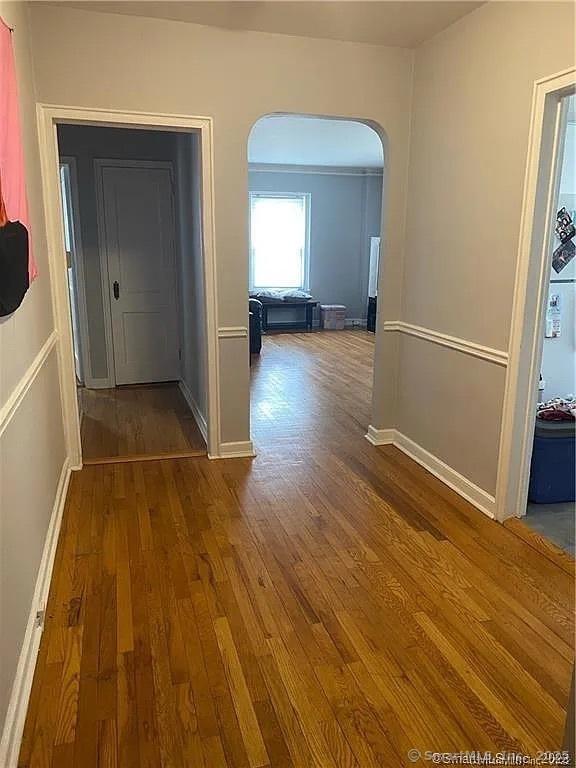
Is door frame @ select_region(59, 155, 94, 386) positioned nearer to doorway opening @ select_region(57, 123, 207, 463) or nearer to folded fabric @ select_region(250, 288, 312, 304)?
doorway opening @ select_region(57, 123, 207, 463)

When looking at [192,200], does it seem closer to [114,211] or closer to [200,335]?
[200,335]

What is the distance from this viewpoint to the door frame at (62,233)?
10.2ft

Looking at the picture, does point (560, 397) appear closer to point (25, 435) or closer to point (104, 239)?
point (25, 435)

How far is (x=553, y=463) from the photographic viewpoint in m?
3.09

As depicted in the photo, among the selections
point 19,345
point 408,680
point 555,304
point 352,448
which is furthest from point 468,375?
point 19,345

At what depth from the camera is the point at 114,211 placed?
5.29 metres

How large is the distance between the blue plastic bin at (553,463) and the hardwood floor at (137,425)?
2.08m

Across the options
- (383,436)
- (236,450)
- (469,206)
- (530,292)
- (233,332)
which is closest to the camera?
(530,292)

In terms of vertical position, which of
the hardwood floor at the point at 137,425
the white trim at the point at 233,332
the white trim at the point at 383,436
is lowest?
the hardwood floor at the point at 137,425

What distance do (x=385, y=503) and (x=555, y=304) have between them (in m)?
1.62

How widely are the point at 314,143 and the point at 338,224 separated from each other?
2678mm

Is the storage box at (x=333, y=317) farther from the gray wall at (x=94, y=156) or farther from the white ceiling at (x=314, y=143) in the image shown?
the gray wall at (x=94, y=156)

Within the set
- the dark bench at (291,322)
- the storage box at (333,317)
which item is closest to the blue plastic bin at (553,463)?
the dark bench at (291,322)

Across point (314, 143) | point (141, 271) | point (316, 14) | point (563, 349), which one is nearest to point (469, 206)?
point (563, 349)
